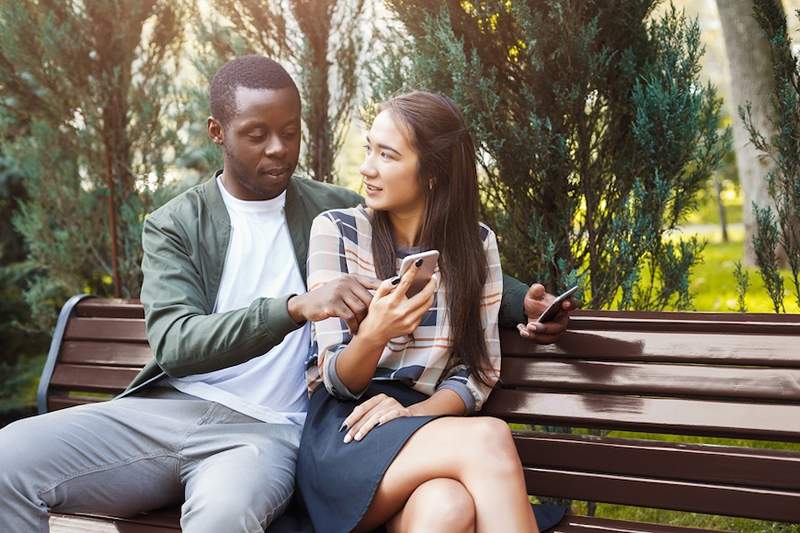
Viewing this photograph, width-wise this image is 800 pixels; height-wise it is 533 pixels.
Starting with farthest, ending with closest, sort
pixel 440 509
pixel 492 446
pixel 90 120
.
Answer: pixel 90 120 → pixel 492 446 → pixel 440 509

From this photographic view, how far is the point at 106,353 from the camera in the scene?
3688 mm

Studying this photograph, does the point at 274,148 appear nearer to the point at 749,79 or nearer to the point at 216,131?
the point at 216,131

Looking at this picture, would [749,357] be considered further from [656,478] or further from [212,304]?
[212,304]

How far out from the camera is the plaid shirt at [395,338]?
277 cm

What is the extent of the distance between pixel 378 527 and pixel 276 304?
69 centimetres

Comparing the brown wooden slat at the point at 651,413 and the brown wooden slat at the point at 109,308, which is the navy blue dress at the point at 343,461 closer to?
the brown wooden slat at the point at 651,413

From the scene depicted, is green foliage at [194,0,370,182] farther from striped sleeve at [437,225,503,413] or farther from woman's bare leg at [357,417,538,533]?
woman's bare leg at [357,417,538,533]

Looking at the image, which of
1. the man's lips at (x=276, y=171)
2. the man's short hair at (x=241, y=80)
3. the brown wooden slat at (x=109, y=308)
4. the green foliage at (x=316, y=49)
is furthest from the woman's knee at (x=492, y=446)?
the green foliage at (x=316, y=49)

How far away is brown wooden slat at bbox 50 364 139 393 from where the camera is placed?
361cm

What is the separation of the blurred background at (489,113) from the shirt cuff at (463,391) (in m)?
1.04

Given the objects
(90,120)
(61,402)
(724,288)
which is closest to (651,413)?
(61,402)

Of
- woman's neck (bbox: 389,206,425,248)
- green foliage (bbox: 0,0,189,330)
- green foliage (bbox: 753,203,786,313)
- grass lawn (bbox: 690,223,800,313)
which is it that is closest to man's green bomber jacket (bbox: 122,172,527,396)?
woman's neck (bbox: 389,206,425,248)

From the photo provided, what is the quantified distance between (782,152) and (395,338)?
195 cm

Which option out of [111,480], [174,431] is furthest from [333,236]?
[111,480]
